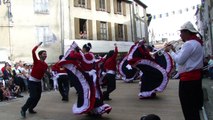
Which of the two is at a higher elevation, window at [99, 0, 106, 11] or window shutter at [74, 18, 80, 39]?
window at [99, 0, 106, 11]

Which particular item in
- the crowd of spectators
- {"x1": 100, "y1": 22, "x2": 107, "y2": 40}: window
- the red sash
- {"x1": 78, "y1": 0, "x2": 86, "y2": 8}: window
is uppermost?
{"x1": 78, "y1": 0, "x2": 86, "y2": 8}: window

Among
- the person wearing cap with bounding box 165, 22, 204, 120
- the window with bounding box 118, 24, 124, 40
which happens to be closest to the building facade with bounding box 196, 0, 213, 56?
the window with bounding box 118, 24, 124, 40

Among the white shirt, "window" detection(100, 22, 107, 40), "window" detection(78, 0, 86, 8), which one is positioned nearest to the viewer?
the white shirt

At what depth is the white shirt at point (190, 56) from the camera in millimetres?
5453

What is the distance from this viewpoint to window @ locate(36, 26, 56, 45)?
2569 cm

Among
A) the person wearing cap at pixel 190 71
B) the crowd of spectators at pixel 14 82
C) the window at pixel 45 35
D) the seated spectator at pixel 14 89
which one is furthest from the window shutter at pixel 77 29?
the person wearing cap at pixel 190 71

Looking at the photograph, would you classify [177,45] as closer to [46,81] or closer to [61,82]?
[61,82]

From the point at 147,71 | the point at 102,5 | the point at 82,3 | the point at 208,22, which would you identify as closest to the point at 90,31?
the point at 82,3

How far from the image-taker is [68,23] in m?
28.1

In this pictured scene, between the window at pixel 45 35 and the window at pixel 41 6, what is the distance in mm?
1249

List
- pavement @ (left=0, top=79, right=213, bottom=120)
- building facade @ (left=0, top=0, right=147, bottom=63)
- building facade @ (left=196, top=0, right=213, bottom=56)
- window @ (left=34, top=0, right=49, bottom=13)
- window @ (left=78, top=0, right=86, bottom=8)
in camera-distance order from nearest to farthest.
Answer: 1. pavement @ (left=0, top=79, right=213, bottom=120)
2. building facade @ (left=0, top=0, right=147, bottom=63)
3. window @ (left=34, top=0, right=49, bottom=13)
4. window @ (left=78, top=0, right=86, bottom=8)
5. building facade @ (left=196, top=0, right=213, bottom=56)

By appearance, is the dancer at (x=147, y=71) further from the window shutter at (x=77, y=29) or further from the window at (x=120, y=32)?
the window at (x=120, y=32)

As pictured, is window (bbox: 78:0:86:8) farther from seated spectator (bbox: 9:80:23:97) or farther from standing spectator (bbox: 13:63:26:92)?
seated spectator (bbox: 9:80:23:97)

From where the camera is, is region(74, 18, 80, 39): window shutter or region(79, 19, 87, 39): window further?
region(79, 19, 87, 39): window
